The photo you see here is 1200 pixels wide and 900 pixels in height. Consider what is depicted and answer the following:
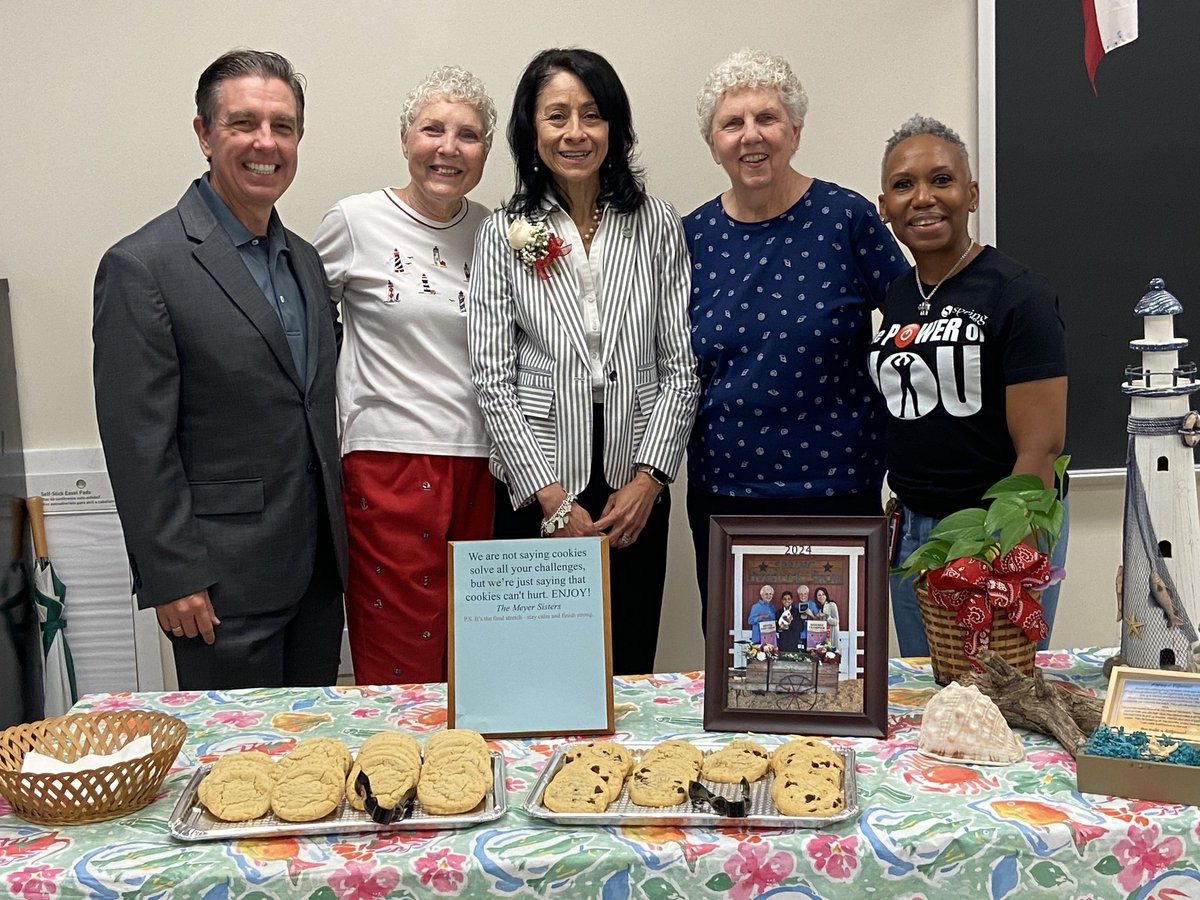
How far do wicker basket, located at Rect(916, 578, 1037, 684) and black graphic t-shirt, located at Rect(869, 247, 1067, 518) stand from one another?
1.77ft

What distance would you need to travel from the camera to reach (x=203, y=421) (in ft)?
6.44

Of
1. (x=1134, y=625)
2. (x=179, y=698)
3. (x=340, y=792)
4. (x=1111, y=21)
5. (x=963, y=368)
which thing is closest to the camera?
(x=340, y=792)

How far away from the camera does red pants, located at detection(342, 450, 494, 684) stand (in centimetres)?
228

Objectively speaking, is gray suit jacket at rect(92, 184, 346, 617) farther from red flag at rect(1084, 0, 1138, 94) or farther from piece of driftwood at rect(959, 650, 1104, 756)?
red flag at rect(1084, 0, 1138, 94)

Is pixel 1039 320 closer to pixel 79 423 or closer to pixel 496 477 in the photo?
pixel 496 477

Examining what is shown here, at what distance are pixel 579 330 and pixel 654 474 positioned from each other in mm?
320

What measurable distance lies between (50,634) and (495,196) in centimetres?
153

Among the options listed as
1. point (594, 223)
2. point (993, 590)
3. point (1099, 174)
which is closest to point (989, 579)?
point (993, 590)

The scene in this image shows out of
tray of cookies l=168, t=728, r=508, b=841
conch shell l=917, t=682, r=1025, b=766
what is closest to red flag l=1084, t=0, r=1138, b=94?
A: conch shell l=917, t=682, r=1025, b=766

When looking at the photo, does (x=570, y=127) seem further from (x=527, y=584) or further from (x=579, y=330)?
(x=527, y=584)

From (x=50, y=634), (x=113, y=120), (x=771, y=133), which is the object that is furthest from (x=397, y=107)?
(x=50, y=634)

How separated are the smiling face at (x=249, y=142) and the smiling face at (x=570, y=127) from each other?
489 mm

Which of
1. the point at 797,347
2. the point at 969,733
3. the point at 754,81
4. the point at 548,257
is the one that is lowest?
the point at 969,733

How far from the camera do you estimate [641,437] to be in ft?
7.36
